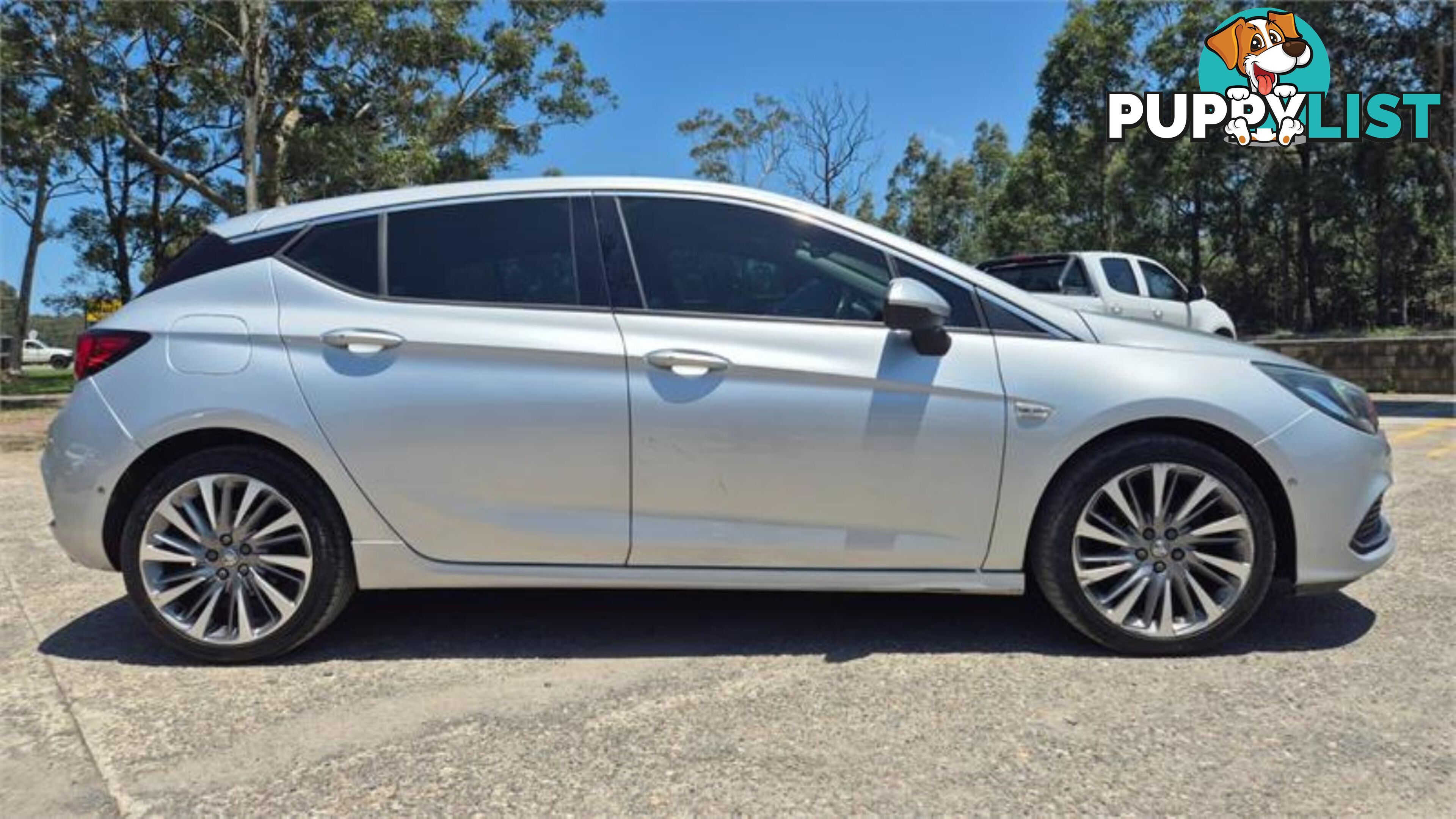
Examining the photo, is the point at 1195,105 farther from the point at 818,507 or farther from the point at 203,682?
the point at 203,682

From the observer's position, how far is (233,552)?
123 inches

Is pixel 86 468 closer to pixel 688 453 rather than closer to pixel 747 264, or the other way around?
pixel 688 453

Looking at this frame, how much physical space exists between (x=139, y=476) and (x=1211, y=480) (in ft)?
11.7

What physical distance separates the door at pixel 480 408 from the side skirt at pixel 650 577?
0.04m

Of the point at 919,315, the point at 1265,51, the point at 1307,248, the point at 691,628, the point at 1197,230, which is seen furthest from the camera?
the point at 1197,230

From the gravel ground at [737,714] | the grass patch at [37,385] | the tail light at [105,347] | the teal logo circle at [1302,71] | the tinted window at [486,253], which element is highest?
the teal logo circle at [1302,71]

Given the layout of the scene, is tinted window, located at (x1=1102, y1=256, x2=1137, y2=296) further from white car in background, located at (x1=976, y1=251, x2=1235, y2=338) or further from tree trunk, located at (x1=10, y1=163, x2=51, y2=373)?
tree trunk, located at (x1=10, y1=163, x2=51, y2=373)

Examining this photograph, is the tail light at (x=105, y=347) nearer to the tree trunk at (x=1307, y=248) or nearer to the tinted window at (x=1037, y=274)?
the tinted window at (x=1037, y=274)

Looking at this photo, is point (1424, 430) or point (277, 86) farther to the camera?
point (277, 86)

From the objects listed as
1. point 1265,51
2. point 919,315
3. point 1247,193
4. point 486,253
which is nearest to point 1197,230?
point 1247,193

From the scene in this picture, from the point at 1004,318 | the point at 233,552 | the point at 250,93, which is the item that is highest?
the point at 250,93

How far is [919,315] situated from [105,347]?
8.91 feet

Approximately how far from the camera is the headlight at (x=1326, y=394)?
315 centimetres

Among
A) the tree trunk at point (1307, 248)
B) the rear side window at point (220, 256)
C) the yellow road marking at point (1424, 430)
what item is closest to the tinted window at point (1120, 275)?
the yellow road marking at point (1424, 430)
